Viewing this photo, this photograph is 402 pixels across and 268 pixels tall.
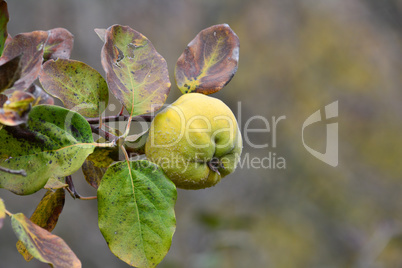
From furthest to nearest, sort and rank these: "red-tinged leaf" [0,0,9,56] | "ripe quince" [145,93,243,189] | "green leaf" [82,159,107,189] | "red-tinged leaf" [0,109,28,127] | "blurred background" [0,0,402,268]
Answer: "blurred background" [0,0,402,268]
"green leaf" [82,159,107,189]
"ripe quince" [145,93,243,189]
"red-tinged leaf" [0,0,9,56]
"red-tinged leaf" [0,109,28,127]

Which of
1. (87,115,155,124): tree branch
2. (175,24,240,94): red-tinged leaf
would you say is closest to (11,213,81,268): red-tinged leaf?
(87,115,155,124): tree branch

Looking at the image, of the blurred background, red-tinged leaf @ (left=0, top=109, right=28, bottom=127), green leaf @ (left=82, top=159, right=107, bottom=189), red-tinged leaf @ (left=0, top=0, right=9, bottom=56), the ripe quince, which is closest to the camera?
red-tinged leaf @ (left=0, top=109, right=28, bottom=127)

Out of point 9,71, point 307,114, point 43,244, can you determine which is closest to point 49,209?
point 43,244

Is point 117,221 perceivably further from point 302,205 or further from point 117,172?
point 302,205

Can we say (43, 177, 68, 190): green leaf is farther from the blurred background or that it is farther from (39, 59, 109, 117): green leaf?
the blurred background

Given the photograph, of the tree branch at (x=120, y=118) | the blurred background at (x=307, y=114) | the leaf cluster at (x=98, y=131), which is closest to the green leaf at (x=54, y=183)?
the leaf cluster at (x=98, y=131)

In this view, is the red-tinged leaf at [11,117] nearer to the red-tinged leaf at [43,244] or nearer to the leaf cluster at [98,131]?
the leaf cluster at [98,131]
